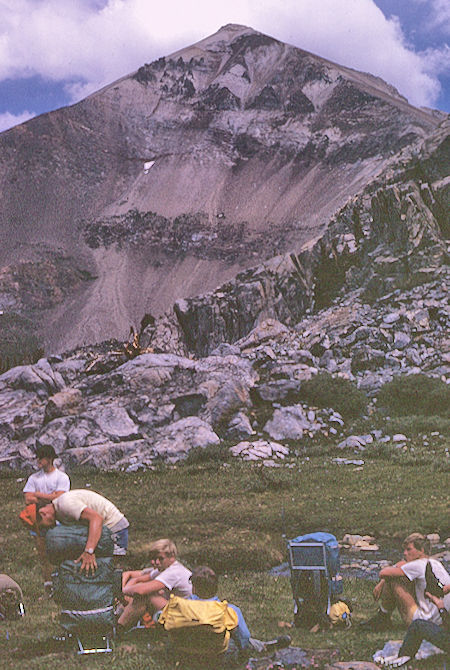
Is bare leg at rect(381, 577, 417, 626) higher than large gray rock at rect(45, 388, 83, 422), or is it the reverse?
large gray rock at rect(45, 388, 83, 422)

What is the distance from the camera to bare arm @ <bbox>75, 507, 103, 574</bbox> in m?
6.13

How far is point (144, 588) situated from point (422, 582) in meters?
2.50

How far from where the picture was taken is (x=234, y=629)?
6195 mm

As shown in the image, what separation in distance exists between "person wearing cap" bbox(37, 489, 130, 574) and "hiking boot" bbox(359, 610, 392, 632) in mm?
2500

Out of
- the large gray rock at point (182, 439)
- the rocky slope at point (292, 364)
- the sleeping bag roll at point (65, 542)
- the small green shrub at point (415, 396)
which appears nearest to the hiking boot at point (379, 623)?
the sleeping bag roll at point (65, 542)

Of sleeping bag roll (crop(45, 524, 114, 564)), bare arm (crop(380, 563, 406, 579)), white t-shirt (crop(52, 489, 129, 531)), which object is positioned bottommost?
bare arm (crop(380, 563, 406, 579))

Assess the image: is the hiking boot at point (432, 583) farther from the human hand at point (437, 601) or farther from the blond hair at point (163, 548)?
the blond hair at point (163, 548)

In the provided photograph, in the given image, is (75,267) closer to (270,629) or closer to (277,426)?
(277,426)

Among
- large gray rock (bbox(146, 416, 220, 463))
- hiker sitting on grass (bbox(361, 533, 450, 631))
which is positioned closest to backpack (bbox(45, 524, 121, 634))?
hiker sitting on grass (bbox(361, 533, 450, 631))

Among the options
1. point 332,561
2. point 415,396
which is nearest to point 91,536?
point 332,561

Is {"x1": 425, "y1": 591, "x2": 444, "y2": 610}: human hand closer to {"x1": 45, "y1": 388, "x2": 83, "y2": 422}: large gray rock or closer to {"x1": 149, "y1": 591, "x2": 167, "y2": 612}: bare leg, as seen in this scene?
{"x1": 149, "y1": 591, "x2": 167, "y2": 612}: bare leg

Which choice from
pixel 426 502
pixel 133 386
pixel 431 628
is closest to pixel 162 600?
pixel 431 628

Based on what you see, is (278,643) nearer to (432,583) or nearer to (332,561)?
(332,561)

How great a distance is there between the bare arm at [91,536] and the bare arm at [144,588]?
51 cm
